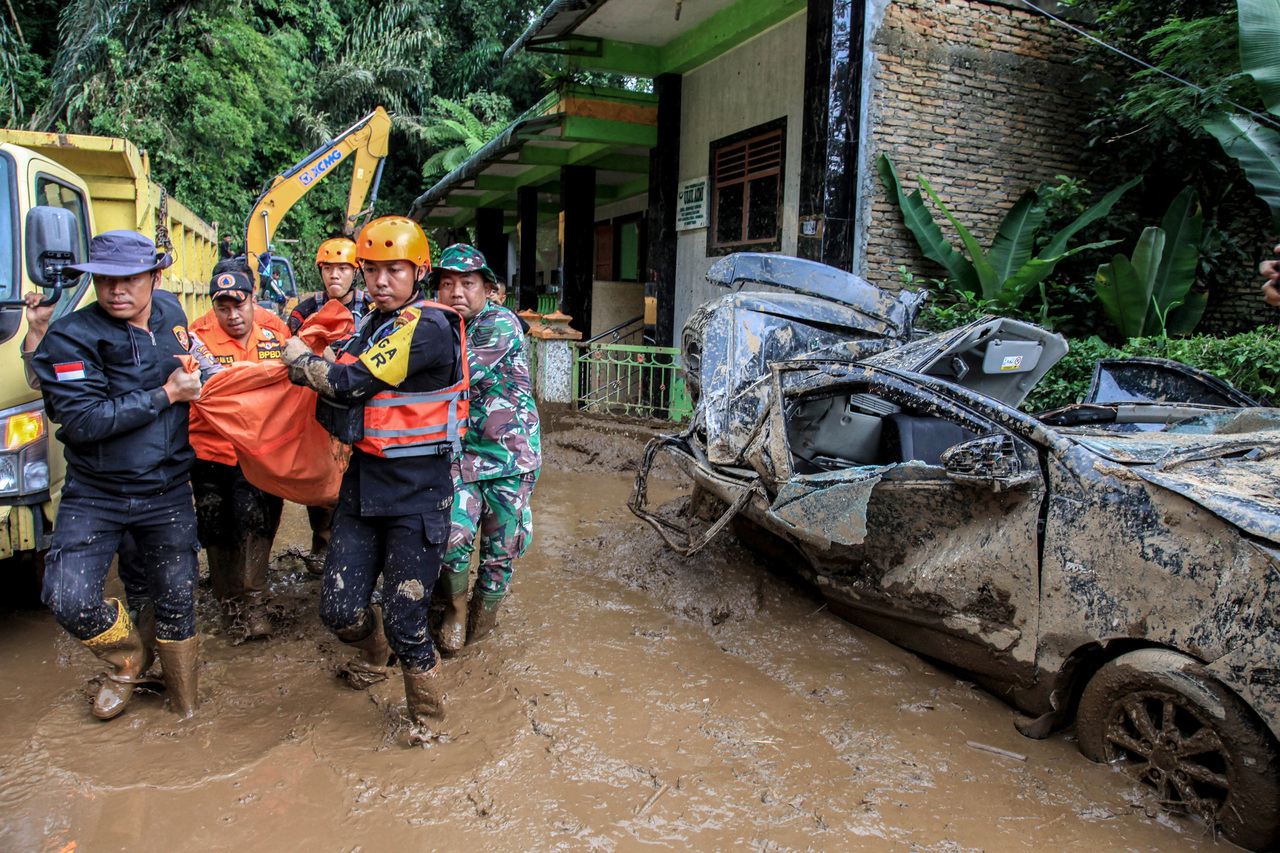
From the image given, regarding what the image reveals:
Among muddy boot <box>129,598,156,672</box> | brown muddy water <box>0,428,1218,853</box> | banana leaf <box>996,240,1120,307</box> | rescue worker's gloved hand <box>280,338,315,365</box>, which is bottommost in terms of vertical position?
brown muddy water <box>0,428,1218,853</box>

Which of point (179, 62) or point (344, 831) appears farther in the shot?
point (179, 62)

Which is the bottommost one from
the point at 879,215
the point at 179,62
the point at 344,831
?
the point at 344,831

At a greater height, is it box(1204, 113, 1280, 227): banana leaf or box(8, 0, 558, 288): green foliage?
box(8, 0, 558, 288): green foliage

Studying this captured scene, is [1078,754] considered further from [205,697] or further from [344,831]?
[205,697]

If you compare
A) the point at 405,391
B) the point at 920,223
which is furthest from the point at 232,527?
the point at 920,223

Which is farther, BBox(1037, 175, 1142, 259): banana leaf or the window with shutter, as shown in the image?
the window with shutter

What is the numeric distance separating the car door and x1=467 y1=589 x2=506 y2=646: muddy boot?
1500 mm

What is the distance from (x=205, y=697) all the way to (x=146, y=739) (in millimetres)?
335

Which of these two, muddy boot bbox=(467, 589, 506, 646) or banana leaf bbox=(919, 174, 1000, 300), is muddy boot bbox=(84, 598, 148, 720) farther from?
banana leaf bbox=(919, 174, 1000, 300)

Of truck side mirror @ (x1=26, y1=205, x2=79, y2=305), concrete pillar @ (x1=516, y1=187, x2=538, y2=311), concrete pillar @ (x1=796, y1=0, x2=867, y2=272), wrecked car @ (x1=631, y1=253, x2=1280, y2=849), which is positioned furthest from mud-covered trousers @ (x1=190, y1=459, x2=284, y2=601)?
concrete pillar @ (x1=516, y1=187, x2=538, y2=311)

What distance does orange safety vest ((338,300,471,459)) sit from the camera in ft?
10.1

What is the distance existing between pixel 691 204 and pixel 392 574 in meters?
9.17

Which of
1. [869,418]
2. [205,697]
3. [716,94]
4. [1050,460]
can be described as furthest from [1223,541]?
[716,94]

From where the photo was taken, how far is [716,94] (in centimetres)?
1078
